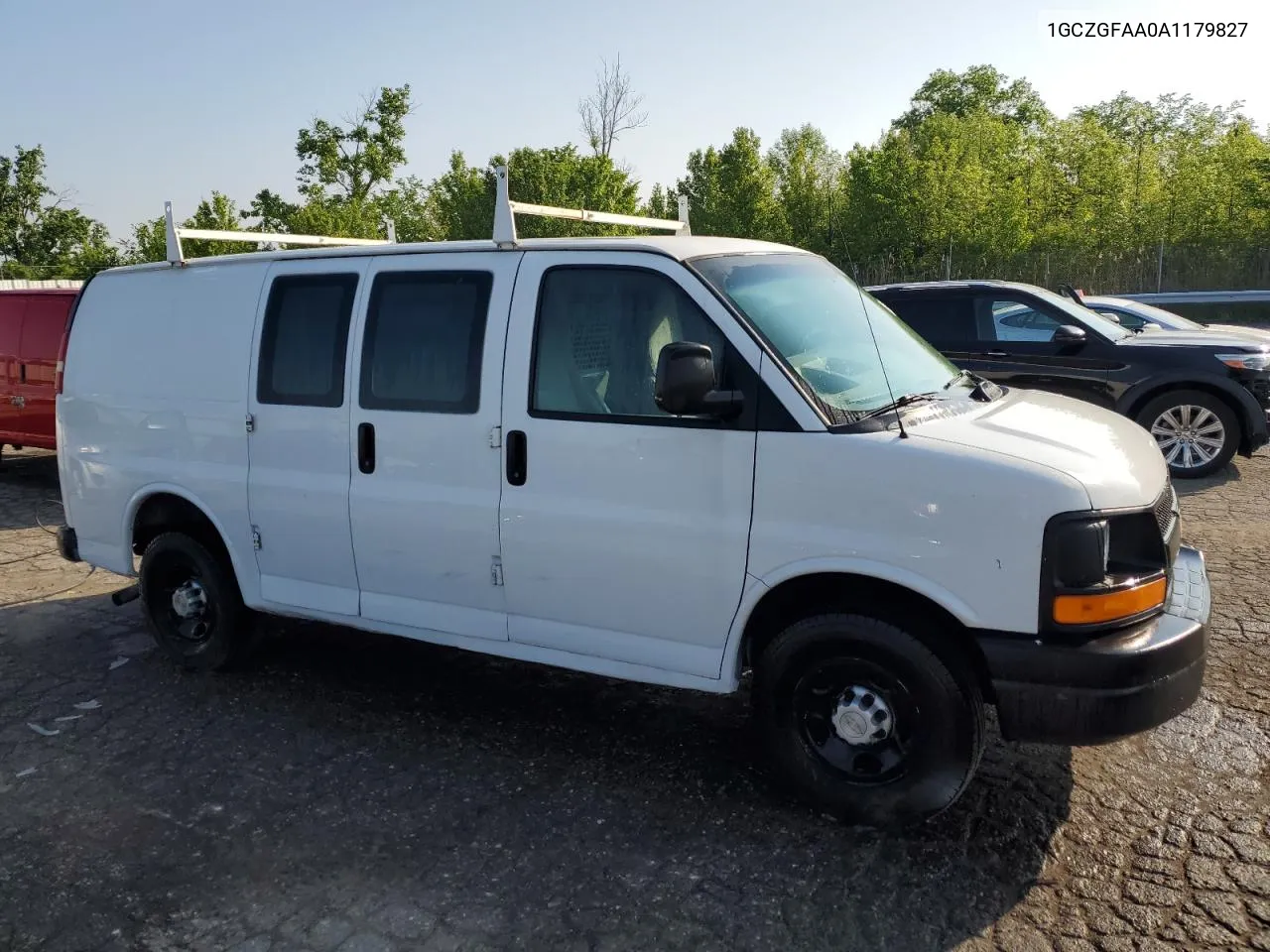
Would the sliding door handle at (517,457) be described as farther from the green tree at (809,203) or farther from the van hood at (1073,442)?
the green tree at (809,203)

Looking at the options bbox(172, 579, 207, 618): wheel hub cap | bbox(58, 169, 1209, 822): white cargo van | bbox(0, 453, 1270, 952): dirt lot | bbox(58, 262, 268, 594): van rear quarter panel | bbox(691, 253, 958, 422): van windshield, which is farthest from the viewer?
bbox(172, 579, 207, 618): wheel hub cap

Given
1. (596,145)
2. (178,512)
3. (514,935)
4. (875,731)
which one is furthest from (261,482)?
(596,145)

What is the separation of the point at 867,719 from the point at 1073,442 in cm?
122

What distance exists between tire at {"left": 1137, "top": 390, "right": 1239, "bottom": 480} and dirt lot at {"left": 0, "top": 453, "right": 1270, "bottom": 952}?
458 centimetres

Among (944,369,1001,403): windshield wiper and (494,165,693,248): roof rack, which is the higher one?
(494,165,693,248): roof rack

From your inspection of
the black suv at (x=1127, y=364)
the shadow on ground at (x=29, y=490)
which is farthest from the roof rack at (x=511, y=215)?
the shadow on ground at (x=29, y=490)

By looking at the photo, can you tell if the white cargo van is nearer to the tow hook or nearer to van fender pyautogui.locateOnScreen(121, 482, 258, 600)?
van fender pyautogui.locateOnScreen(121, 482, 258, 600)

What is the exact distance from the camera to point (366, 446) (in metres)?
4.54

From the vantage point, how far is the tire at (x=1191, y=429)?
9.38m

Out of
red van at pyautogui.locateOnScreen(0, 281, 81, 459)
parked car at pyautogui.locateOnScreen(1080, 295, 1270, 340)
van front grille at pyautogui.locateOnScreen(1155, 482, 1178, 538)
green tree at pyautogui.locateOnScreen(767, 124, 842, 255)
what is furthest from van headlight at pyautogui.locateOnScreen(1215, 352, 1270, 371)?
green tree at pyautogui.locateOnScreen(767, 124, 842, 255)

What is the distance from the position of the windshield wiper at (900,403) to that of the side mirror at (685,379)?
575 millimetres

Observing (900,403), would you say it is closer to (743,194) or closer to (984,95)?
(743,194)

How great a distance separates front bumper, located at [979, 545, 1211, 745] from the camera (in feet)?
10.6

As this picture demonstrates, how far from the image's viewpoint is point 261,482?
491 cm
